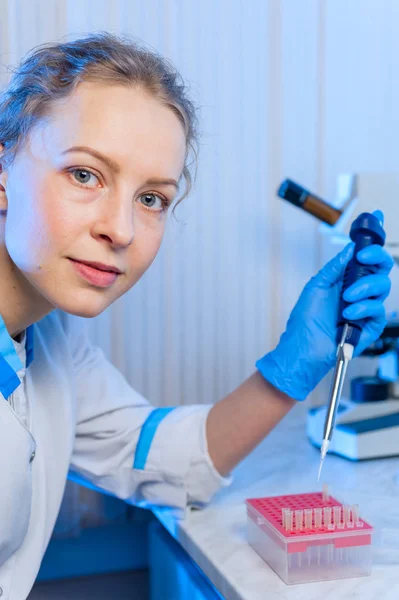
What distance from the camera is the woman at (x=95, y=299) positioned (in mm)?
922

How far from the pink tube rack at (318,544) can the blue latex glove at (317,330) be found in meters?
0.28

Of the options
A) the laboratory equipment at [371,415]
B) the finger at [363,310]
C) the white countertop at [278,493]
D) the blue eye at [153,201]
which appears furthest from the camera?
the laboratory equipment at [371,415]

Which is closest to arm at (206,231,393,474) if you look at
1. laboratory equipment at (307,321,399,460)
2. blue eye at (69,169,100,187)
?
laboratory equipment at (307,321,399,460)

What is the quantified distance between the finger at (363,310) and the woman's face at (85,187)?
0.35 m

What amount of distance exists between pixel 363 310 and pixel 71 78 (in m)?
0.54

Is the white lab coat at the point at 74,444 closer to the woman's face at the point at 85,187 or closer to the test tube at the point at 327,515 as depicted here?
the woman's face at the point at 85,187

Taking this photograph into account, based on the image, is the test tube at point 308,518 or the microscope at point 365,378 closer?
the test tube at point 308,518

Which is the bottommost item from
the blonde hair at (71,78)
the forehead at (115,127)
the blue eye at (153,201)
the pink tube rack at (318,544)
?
the pink tube rack at (318,544)

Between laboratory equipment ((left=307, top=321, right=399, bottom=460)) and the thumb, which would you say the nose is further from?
laboratory equipment ((left=307, top=321, right=399, bottom=460))

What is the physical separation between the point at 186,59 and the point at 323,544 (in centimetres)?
104

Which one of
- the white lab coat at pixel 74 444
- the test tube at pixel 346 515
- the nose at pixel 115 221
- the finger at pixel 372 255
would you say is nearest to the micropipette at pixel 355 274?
the finger at pixel 372 255

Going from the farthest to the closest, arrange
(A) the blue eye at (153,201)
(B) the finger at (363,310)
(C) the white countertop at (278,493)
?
(B) the finger at (363,310)
(A) the blue eye at (153,201)
(C) the white countertop at (278,493)

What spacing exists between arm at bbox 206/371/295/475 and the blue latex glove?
0.9 inches

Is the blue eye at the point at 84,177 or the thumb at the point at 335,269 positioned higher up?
the blue eye at the point at 84,177
